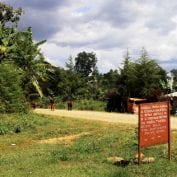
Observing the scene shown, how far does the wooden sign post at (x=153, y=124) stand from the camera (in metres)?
11.5

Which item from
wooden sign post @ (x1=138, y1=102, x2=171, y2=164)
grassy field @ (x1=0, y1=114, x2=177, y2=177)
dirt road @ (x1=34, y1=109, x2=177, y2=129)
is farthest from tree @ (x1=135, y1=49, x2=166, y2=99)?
wooden sign post @ (x1=138, y1=102, x2=171, y2=164)

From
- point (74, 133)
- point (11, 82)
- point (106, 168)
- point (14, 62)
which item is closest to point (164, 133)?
point (106, 168)

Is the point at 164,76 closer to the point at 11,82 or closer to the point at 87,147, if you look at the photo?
the point at 11,82

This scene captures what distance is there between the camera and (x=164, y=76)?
154ft

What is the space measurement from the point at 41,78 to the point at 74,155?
26.4m

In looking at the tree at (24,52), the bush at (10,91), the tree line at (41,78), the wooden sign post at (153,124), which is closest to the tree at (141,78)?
the tree line at (41,78)

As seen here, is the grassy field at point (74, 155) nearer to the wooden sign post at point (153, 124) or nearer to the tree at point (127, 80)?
the wooden sign post at point (153, 124)

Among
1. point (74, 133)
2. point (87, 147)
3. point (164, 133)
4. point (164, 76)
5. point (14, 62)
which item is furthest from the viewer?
point (164, 76)

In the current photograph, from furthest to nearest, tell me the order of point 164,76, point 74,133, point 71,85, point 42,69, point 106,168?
point 71,85
point 164,76
point 42,69
point 74,133
point 106,168

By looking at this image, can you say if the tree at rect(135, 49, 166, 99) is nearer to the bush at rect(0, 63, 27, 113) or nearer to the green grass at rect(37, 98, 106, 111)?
the green grass at rect(37, 98, 106, 111)

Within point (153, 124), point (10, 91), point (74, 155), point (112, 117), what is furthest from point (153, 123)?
point (10, 91)

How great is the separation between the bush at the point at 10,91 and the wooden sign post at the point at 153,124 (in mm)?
18653

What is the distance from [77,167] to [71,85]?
157 ft

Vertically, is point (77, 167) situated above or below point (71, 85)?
below
